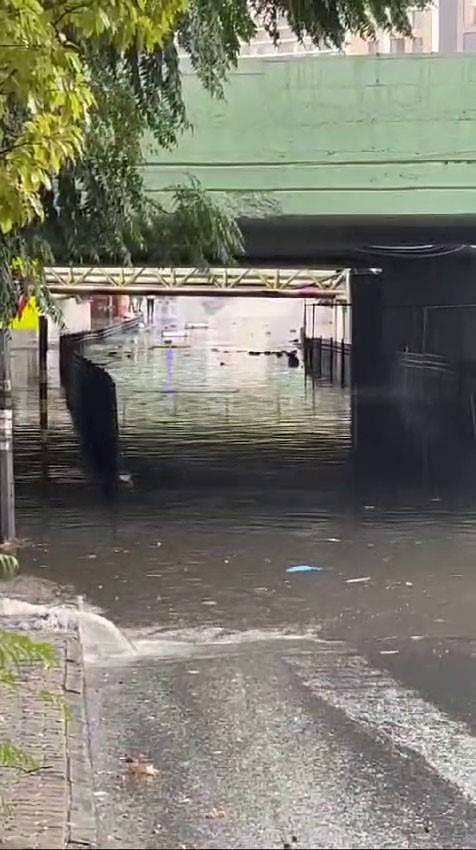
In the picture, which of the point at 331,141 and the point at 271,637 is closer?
the point at 271,637

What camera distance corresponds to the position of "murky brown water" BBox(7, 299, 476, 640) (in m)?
9.18

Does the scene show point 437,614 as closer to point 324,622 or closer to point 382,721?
point 324,622

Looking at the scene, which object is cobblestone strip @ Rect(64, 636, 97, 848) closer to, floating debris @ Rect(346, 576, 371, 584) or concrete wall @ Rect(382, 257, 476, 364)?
floating debris @ Rect(346, 576, 371, 584)

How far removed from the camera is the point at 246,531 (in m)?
12.6

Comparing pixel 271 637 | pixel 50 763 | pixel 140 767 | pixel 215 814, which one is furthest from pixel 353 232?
pixel 215 814

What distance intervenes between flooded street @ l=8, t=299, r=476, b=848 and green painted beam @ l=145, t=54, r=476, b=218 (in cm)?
344

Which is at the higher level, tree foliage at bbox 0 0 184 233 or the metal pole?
tree foliage at bbox 0 0 184 233

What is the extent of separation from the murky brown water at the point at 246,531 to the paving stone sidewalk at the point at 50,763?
1.79 meters

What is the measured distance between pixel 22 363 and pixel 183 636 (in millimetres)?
44726

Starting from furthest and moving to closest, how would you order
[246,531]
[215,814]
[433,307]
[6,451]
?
[433,307] < [246,531] < [6,451] < [215,814]

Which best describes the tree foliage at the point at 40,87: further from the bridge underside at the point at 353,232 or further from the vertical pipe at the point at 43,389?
the vertical pipe at the point at 43,389

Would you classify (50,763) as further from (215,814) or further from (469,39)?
(469,39)

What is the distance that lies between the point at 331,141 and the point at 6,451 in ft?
14.7

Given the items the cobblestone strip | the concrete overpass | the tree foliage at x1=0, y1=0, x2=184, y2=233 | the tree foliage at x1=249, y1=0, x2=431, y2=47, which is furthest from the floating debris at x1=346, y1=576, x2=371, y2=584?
the tree foliage at x1=0, y1=0, x2=184, y2=233
